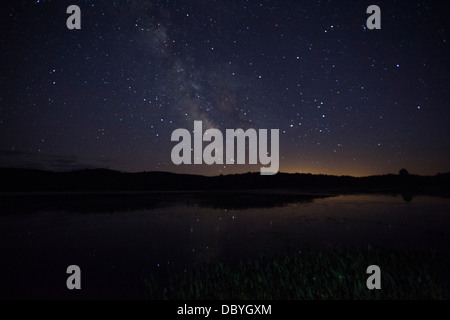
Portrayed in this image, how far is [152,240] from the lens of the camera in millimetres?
11742

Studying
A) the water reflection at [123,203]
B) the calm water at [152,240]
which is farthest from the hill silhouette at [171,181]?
the calm water at [152,240]

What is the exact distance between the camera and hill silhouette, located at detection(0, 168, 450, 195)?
60.7 metres

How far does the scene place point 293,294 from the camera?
573 cm

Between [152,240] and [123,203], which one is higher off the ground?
[152,240]

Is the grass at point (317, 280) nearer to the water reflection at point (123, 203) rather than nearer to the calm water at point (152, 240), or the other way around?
the calm water at point (152, 240)

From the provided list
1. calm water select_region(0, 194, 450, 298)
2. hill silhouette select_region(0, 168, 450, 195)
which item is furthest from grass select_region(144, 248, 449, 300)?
hill silhouette select_region(0, 168, 450, 195)

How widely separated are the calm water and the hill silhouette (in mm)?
44186

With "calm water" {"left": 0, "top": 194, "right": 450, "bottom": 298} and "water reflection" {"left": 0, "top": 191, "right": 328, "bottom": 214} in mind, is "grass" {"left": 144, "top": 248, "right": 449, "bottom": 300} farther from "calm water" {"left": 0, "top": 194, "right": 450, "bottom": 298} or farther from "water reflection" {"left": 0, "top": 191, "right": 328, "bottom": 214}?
"water reflection" {"left": 0, "top": 191, "right": 328, "bottom": 214}

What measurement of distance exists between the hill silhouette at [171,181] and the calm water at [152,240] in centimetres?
4419

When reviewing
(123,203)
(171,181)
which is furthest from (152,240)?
(171,181)

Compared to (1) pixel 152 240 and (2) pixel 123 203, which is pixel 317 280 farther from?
(2) pixel 123 203

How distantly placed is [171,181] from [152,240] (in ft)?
199

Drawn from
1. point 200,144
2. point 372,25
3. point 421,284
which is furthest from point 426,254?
point 200,144

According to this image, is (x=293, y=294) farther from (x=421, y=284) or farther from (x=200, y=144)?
(x=200, y=144)
